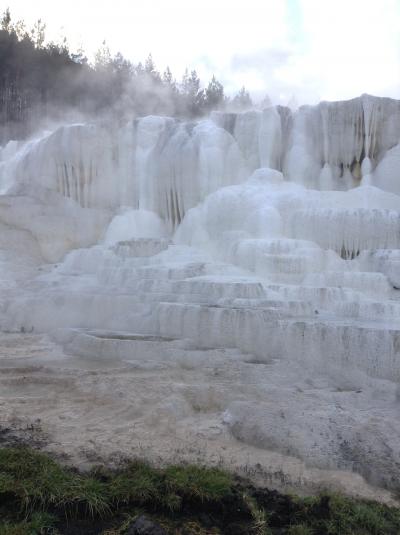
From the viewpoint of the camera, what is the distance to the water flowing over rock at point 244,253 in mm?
4445

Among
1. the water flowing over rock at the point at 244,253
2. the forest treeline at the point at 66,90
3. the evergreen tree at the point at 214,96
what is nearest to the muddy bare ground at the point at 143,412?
the water flowing over rock at the point at 244,253

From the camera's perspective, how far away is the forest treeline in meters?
25.6

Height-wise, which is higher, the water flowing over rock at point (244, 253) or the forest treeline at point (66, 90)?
the forest treeline at point (66, 90)

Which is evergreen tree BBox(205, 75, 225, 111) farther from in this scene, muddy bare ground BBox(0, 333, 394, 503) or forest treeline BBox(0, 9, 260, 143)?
muddy bare ground BBox(0, 333, 394, 503)

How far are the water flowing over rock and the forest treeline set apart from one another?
11346 mm

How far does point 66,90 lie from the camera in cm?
2692

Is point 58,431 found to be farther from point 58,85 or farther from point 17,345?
point 58,85

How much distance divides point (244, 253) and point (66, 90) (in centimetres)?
2232

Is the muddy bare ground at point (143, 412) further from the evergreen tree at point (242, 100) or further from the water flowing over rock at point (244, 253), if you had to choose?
the evergreen tree at point (242, 100)

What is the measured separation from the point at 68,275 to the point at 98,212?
134 inches

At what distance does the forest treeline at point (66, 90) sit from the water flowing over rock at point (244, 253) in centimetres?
1135

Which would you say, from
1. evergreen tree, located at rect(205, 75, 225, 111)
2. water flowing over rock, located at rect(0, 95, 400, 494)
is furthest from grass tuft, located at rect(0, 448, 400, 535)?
evergreen tree, located at rect(205, 75, 225, 111)

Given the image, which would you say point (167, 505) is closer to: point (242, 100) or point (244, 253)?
point (244, 253)

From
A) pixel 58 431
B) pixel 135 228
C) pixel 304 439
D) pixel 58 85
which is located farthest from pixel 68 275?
pixel 58 85
